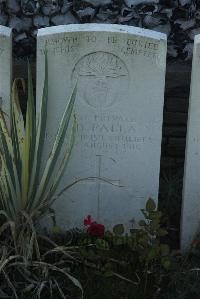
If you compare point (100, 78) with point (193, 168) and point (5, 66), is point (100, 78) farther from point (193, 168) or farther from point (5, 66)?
point (193, 168)

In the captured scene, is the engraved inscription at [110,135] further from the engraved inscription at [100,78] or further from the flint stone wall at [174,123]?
the flint stone wall at [174,123]

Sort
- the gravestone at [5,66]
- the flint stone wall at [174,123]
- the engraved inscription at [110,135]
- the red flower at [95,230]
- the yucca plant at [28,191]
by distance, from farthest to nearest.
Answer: the flint stone wall at [174,123] → the engraved inscription at [110,135] → the gravestone at [5,66] → the red flower at [95,230] → the yucca plant at [28,191]

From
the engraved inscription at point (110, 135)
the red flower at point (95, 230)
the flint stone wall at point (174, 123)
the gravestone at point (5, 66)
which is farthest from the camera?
the flint stone wall at point (174, 123)

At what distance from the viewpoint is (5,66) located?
3523 mm

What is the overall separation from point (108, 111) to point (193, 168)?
0.62 meters

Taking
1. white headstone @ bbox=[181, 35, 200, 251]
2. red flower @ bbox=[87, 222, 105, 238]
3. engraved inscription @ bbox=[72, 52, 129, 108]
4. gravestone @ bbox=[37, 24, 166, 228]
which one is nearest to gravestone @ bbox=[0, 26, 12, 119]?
gravestone @ bbox=[37, 24, 166, 228]

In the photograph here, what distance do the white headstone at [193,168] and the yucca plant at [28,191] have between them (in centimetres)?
72

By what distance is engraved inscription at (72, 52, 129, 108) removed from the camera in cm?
348

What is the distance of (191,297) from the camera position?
3213mm

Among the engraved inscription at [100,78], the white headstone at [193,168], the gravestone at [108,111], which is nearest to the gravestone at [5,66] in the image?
the gravestone at [108,111]

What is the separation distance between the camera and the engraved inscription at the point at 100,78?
11.4 feet

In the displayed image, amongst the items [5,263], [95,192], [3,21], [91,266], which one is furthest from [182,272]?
[3,21]

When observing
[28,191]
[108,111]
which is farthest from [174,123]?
[28,191]

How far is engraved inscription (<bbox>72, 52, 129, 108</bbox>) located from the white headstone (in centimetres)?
41
